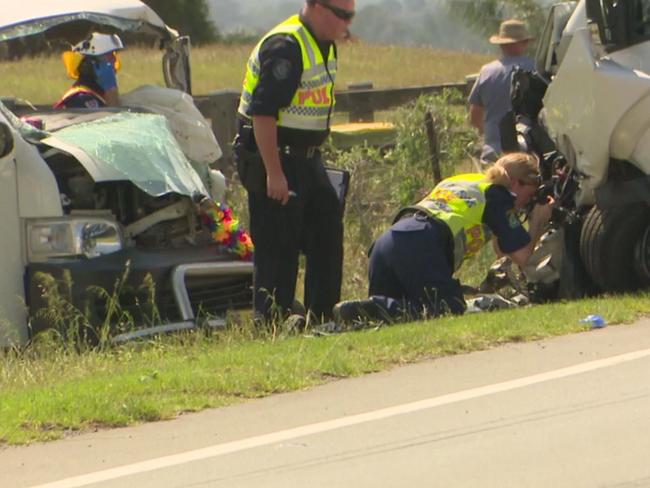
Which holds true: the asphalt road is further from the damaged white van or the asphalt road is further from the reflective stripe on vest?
the reflective stripe on vest

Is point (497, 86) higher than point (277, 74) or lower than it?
lower

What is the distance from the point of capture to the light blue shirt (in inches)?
496

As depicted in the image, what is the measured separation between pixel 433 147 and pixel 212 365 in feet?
22.8

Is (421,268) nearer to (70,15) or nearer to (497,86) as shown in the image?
(70,15)

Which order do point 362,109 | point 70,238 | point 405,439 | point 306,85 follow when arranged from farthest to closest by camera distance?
point 362,109, point 306,85, point 70,238, point 405,439

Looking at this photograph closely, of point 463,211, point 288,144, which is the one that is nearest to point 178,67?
point 288,144

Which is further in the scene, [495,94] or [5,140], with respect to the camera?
[495,94]

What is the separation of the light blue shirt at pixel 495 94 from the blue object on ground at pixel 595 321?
4196 mm

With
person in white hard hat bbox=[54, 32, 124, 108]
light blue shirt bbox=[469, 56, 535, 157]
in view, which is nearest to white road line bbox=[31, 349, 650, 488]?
person in white hard hat bbox=[54, 32, 124, 108]

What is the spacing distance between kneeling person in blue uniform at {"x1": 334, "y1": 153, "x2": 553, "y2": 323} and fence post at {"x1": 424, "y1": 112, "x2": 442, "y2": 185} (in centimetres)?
492

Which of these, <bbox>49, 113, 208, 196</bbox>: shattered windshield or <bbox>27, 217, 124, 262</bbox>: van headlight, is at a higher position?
<bbox>49, 113, 208, 196</bbox>: shattered windshield

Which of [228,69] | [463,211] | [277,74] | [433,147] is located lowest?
[228,69]

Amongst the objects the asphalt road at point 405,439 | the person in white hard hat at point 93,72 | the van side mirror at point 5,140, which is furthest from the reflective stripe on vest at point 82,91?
the asphalt road at point 405,439

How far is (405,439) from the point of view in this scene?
241 inches
